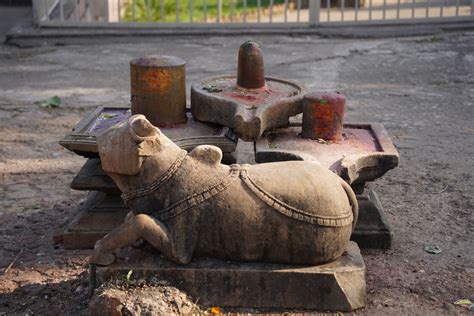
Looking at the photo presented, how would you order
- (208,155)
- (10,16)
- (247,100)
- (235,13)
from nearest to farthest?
(208,155)
(247,100)
(10,16)
(235,13)

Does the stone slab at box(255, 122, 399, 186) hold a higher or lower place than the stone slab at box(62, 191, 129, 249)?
higher

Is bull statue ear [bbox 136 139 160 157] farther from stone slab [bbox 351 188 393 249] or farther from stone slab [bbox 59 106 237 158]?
stone slab [bbox 351 188 393 249]

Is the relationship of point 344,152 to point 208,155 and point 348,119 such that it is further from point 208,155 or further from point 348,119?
point 348,119

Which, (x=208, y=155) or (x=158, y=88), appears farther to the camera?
(x=158, y=88)

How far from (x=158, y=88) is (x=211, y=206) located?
104cm

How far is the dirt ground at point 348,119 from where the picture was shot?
10.8 ft

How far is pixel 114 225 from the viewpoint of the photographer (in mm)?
3684

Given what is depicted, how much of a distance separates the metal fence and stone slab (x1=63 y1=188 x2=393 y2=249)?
576cm

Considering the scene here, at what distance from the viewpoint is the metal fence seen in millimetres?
9277

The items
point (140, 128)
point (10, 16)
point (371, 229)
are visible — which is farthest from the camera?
point (10, 16)

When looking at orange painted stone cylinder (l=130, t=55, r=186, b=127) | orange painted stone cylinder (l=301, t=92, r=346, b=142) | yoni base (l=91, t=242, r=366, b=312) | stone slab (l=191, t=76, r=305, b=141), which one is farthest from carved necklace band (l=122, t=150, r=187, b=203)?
orange painted stone cylinder (l=301, t=92, r=346, b=142)

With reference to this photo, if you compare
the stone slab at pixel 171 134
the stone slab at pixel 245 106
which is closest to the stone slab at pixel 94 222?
the stone slab at pixel 171 134

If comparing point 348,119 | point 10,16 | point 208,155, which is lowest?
point 348,119

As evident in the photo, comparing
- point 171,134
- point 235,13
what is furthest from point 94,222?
point 235,13
